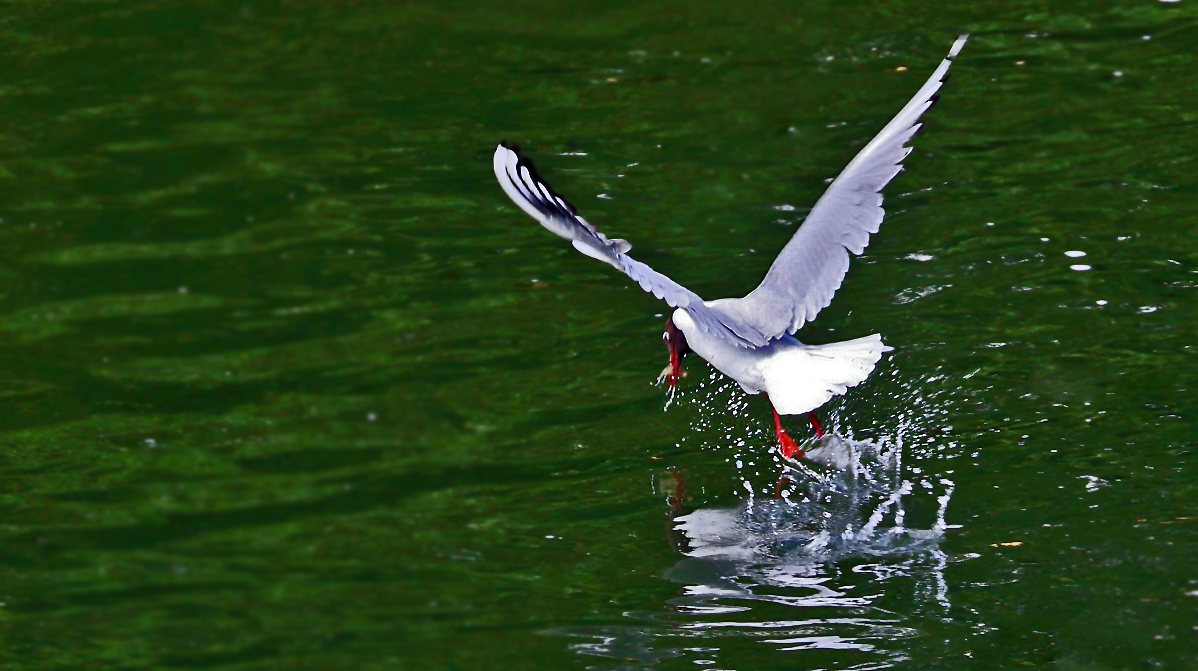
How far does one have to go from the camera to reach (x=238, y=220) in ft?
28.0

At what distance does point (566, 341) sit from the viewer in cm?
727

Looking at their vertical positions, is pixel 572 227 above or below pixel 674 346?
above

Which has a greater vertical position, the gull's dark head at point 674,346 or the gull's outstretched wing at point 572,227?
the gull's outstretched wing at point 572,227

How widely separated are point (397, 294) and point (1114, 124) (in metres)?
3.71

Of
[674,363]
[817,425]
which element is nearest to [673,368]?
[674,363]

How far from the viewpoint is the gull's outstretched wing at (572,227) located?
5348 millimetres

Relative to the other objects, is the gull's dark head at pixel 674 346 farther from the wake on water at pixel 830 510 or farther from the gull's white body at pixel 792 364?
the wake on water at pixel 830 510

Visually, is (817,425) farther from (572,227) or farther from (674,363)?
(572,227)

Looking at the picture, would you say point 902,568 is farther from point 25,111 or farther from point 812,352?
point 25,111

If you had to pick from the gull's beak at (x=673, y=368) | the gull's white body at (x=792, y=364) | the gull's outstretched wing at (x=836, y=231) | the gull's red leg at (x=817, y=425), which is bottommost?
the gull's red leg at (x=817, y=425)

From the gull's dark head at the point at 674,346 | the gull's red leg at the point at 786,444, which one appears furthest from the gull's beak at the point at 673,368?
the gull's red leg at the point at 786,444

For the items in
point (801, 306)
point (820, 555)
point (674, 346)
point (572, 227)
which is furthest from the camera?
point (674, 346)

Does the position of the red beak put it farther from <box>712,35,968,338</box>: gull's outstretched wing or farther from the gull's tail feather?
the gull's tail feather

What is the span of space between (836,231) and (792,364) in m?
0.60
